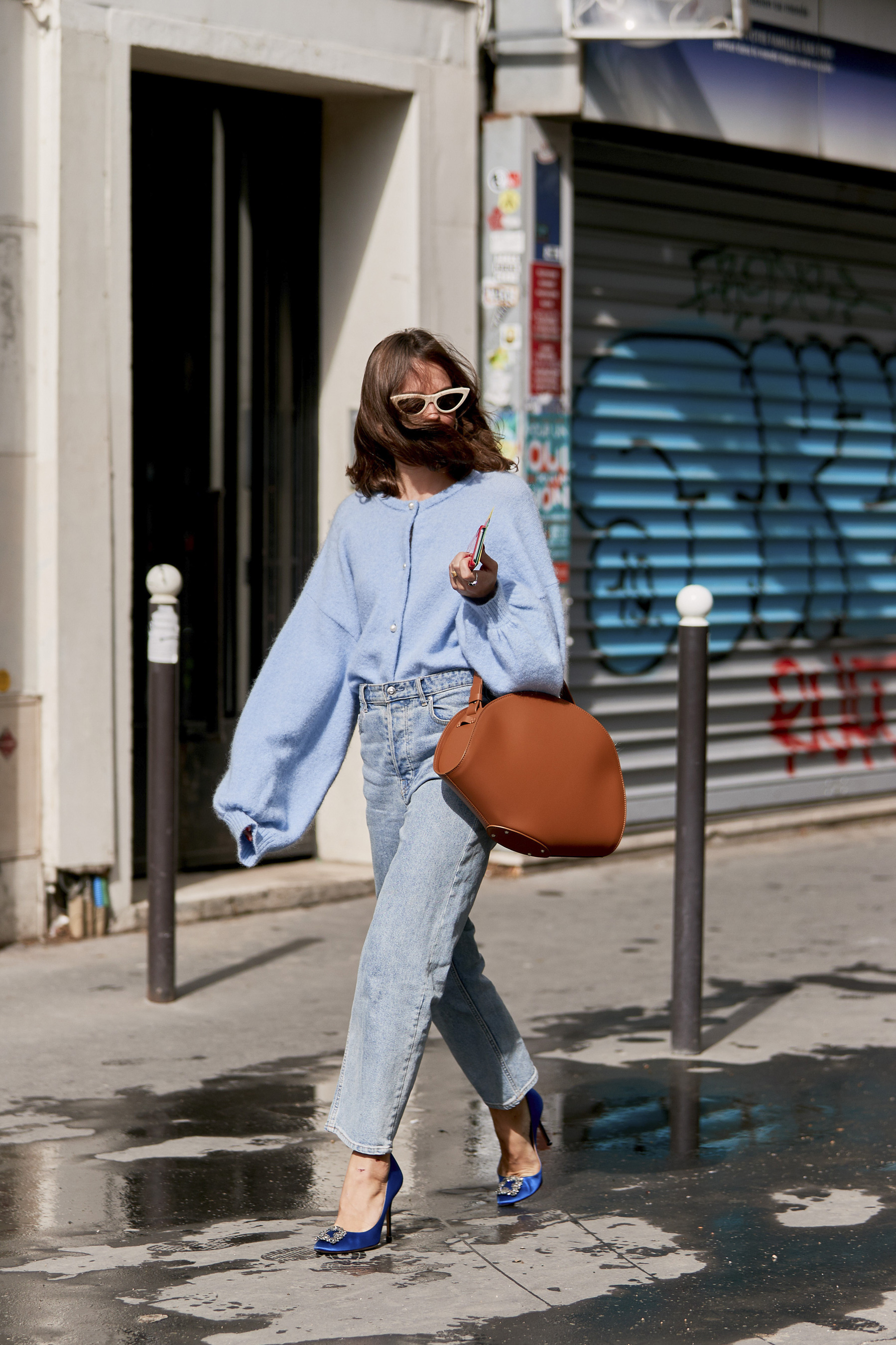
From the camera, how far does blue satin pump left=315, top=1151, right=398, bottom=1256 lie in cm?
347

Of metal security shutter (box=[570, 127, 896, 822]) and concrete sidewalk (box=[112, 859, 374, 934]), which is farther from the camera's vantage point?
metal security shutter (box=[570, 127, 896, 822])

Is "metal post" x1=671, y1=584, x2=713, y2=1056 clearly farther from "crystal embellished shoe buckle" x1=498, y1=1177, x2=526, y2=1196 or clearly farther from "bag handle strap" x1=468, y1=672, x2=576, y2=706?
"bag handle strap" x1=468, y1=672, x2=576, y2=706

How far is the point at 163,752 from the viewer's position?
210 inches

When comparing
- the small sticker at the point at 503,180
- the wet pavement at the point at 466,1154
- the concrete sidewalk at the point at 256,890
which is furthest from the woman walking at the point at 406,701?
the small sticker at the point at 503,180

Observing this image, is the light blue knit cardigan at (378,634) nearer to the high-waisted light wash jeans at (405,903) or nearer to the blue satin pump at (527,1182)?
the high-waisted light wash jeans at (405,903)

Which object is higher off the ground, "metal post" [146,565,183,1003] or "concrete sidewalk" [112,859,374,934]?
"metal post" [146,565,183,1003]

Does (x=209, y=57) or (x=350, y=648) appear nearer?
(x=350, y=648)

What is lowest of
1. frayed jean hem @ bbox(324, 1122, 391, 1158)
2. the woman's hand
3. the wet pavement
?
the wet pavement

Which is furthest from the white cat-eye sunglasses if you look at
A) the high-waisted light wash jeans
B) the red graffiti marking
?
the red graffiti marking

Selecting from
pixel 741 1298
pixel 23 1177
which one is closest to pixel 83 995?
pixel 23 1177

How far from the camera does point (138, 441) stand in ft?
23.0

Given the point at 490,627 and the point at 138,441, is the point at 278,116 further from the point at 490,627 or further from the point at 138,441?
the point at 490,627

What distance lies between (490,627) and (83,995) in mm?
2688

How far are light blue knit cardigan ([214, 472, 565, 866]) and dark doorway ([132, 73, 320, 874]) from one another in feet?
11.1
